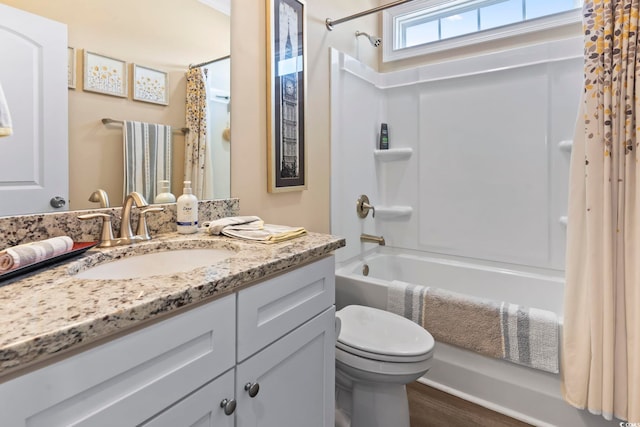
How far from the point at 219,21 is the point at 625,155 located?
5.49 ft

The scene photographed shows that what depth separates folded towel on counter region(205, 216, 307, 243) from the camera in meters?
1.09

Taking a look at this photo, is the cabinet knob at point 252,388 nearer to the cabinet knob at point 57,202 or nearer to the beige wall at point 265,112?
the cabinet knob at point 57,202

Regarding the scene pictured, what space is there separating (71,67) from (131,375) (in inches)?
35.1

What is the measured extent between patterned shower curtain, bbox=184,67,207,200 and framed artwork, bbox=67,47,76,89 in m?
0.37

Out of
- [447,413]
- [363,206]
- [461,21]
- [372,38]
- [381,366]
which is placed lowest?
[447,413]

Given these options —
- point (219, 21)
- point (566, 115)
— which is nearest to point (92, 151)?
point (219, 21)

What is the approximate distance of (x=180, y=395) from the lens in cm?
64

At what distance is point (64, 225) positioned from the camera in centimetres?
97

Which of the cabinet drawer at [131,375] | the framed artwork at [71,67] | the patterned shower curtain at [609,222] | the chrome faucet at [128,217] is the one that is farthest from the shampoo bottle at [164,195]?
the patterned shower curtain at [609,222]

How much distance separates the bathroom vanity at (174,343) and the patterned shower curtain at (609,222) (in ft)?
3.60

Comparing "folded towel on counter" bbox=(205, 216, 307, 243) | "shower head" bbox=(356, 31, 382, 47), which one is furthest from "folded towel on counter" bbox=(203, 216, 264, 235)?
"shower head" bbox=(356, 31, 382, 47)

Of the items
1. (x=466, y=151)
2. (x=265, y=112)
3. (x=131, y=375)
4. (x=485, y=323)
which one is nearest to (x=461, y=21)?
(x=466, y=151)

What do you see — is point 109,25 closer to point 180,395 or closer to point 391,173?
point 180,395

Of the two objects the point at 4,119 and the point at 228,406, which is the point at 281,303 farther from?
the point at 4,119
